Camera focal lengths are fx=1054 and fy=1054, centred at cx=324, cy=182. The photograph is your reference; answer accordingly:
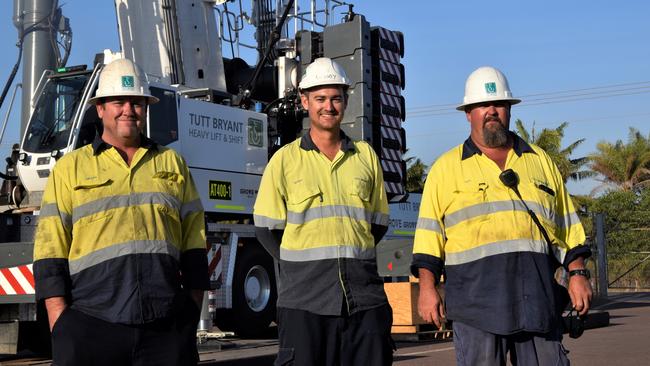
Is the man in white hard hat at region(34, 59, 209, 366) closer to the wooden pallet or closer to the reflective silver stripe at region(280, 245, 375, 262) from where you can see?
the reflective silver stripe at region(280, 245, 375, 262)

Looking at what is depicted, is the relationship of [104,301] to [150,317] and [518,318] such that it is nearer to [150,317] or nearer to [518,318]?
[150,317]

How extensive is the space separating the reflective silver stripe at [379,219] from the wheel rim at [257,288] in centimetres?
958

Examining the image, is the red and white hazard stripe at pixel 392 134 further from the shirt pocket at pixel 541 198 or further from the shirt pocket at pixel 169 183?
the shirt pocket at pixel 169 183

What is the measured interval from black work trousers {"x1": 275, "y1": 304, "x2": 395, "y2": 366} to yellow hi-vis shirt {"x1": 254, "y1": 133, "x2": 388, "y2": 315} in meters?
0.05

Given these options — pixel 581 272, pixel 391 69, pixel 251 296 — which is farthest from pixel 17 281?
pixel 391 69

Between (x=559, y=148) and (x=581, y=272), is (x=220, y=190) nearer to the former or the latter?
(x=581, y=272)

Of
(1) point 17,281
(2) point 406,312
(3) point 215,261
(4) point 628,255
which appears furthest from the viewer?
(4) point 628,255

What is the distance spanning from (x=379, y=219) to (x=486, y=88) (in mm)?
867

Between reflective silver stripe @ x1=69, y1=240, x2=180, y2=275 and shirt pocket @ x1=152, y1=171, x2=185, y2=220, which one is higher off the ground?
shirt pocket @ x1=152, y1=171, x2=185, y2=220

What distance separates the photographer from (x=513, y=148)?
17.8 feet

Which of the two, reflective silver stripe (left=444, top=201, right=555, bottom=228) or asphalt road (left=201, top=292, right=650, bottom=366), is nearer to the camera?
reflective silver stripe (left=444, top=201, right=555, bottom=228)

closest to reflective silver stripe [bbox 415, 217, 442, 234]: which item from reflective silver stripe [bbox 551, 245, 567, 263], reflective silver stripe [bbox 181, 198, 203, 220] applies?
reflective silver stripe [bbox 551, 245, 567, 263]

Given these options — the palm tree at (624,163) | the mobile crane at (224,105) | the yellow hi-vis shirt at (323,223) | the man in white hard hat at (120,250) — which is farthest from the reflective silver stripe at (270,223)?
the palm tree at (624,163)

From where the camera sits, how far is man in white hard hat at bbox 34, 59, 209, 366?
452cm
